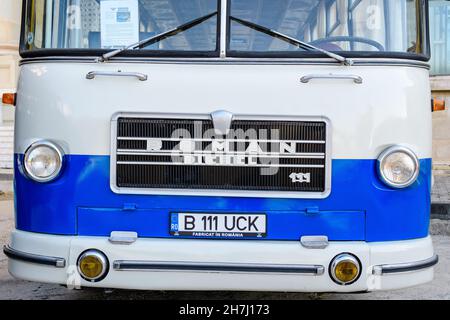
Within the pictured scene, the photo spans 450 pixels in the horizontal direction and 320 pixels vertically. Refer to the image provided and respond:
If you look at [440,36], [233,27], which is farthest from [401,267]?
[440,36]

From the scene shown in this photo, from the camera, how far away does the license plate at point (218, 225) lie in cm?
427

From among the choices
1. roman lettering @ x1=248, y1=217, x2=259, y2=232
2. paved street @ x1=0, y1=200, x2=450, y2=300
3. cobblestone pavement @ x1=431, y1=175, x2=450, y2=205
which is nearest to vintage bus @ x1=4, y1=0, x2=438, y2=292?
roman lettering @ x1=248, y1=217, x2=259, y2=232

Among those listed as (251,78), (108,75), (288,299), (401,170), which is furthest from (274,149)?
(288,299)

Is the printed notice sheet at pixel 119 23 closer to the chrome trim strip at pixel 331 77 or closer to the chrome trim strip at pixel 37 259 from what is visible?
the chrome trim strip at pixel 331 77

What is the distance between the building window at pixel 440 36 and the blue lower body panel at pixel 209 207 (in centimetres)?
976

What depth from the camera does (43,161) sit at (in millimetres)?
4316

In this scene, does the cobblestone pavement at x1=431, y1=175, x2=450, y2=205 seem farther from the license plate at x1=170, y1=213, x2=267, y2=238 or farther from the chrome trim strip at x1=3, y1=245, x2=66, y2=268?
the chrome trim strip at x1=3, y1=245, x2=66, y2=268

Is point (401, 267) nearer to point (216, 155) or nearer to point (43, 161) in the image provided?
point (216, 155)

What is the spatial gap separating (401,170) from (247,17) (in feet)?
4.05

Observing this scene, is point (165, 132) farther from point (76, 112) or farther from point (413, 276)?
point (413, 276)

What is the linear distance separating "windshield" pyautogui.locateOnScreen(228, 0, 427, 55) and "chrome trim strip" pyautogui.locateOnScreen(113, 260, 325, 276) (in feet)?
3.92

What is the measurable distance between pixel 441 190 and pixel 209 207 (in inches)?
302

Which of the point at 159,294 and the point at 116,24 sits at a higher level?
the point at 116,24

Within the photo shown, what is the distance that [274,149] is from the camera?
429 centimetres
